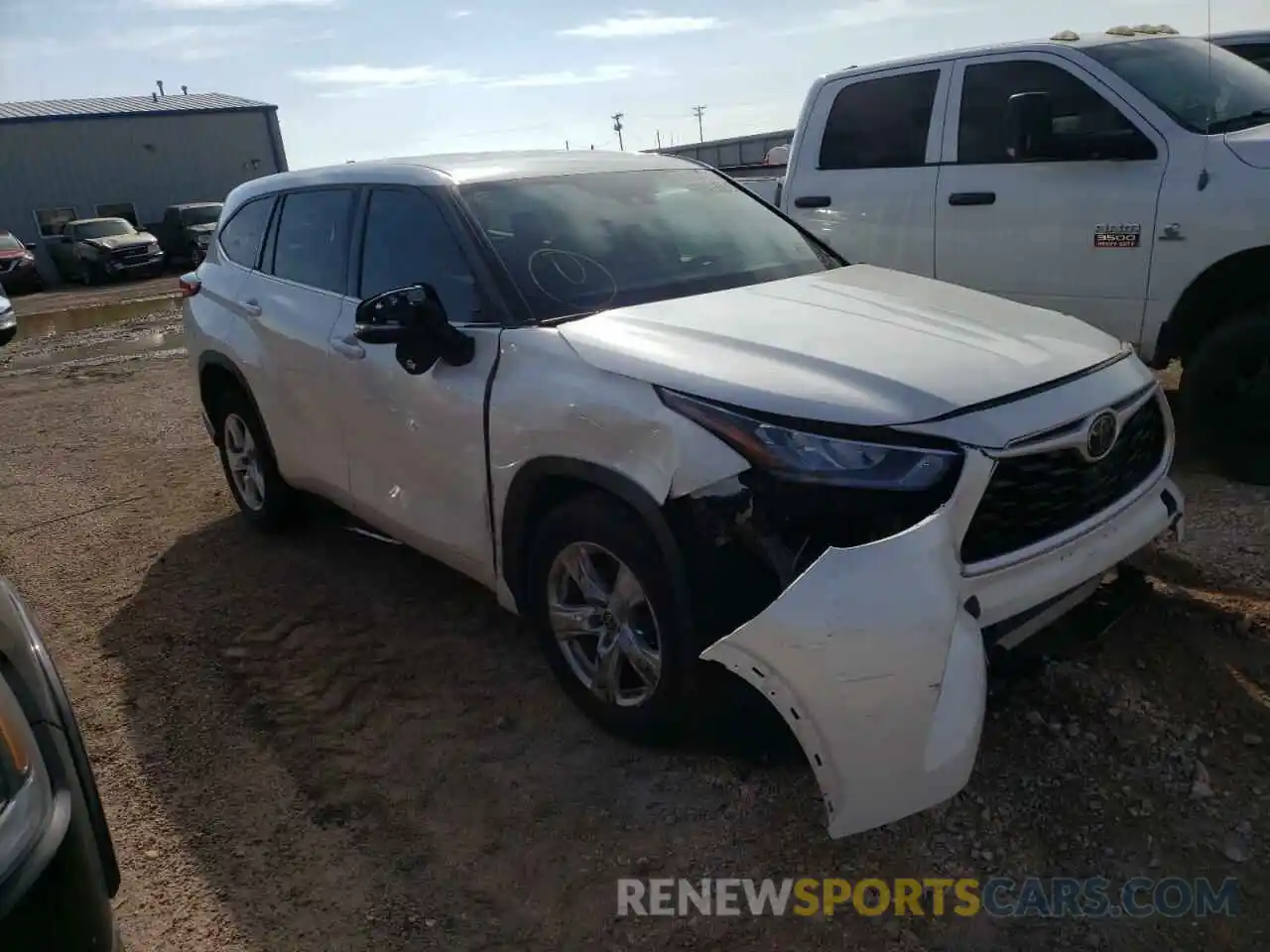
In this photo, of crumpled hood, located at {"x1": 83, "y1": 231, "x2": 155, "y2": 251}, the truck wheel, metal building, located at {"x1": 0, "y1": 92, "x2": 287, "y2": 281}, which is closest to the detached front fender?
the truck wheel

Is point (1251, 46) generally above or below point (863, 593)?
above

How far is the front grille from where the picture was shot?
2.34 m

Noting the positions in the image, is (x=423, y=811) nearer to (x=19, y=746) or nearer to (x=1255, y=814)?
(x=19, y=746)

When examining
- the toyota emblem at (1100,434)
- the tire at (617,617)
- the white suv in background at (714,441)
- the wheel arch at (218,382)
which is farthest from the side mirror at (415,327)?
the toyota emblem at (1100,434)

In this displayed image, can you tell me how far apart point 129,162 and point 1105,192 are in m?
33.8

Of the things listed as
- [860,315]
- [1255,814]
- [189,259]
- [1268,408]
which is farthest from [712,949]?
[189,259]

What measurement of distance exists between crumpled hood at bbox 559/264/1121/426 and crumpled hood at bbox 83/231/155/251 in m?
25.1

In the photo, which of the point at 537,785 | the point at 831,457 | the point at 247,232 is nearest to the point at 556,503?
the point at 537,785

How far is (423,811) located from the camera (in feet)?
9.45

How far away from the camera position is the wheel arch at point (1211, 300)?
449cm

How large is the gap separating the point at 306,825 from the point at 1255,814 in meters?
2.56

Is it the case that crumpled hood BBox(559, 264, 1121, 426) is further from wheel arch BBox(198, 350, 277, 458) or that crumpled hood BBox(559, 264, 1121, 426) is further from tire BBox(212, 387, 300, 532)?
tire BBox(212, 387, 300, 532)

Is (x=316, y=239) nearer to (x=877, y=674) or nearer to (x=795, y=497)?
(x=795, y=497)

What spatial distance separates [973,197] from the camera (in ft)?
17.2
